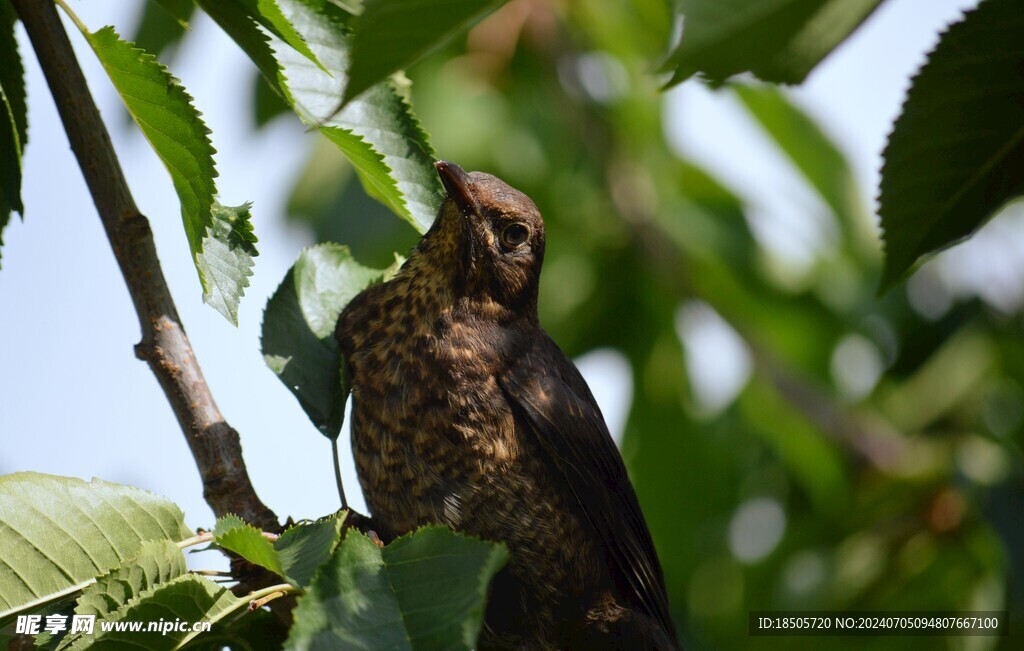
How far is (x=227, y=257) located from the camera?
1875 mm

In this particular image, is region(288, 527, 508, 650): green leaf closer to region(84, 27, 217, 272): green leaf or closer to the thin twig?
the thin twig

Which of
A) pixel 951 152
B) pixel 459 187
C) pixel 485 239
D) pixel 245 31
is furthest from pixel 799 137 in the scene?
pixel 245 31

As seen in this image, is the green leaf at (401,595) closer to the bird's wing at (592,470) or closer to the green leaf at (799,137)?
the bird's wing at (592,470)

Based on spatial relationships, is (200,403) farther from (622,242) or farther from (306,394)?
(622,242)

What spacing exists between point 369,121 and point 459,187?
0.76 metres

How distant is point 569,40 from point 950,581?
2942mm

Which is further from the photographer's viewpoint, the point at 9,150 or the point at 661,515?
the point at 661,515

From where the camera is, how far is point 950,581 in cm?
407

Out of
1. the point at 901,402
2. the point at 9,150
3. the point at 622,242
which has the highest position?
the point at 9,150

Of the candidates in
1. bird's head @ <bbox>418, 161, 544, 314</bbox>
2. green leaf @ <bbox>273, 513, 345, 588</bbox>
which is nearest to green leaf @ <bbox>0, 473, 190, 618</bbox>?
green leaf @ <bbox>273, 513, 345, 588</bbox>

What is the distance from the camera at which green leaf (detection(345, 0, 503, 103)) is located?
1.28 metres

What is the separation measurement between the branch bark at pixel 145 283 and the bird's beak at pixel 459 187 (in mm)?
995

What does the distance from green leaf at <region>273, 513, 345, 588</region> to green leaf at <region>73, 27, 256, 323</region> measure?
399 millimetres

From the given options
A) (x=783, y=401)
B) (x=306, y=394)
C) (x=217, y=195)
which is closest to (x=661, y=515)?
(x=783, y=401)
